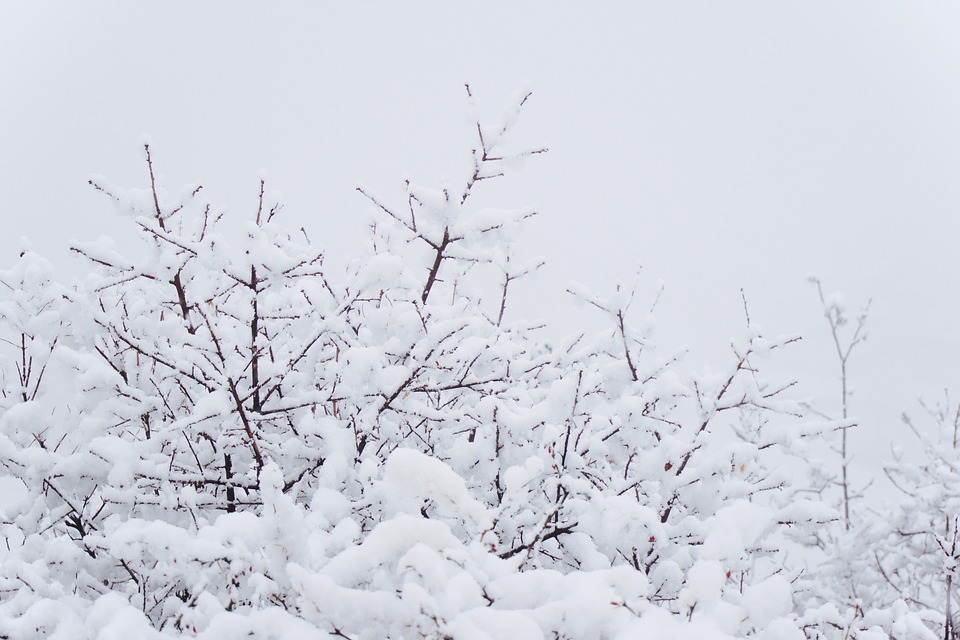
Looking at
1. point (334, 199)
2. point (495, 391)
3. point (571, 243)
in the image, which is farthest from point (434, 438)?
point (334, 199)

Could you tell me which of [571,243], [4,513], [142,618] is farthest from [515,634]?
[571,243]


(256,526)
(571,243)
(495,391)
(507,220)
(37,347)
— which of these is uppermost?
(571,243)

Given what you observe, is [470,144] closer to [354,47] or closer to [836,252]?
[836,252]

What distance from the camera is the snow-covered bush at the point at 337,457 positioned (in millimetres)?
1033

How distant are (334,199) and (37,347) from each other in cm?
4730

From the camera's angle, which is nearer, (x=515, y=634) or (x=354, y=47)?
(x=515, y=634)

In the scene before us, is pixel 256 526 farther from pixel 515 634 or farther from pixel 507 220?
pixel 507 220

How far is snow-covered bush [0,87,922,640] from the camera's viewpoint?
40.7 inches

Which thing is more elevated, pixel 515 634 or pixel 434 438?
pixel 434 438

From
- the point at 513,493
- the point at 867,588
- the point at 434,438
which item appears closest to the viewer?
the point at 513,493

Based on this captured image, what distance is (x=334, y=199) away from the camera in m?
47.2

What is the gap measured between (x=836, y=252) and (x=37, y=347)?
135 ft

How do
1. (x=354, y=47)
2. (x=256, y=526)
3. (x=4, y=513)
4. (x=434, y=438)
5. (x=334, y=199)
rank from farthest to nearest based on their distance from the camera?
(x=354, y=47) → (x=334, y=199) → (x=434, y=438) → (x=4, y=513) → (x=256, y=526)

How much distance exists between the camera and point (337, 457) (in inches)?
69.2
